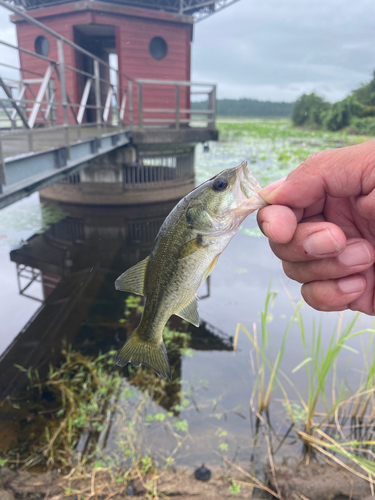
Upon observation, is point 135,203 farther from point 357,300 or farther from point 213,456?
point 357,300

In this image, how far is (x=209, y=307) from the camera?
534cm

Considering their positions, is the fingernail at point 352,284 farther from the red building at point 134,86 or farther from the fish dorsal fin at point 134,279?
the red building at point 134,86

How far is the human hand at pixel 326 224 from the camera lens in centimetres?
114

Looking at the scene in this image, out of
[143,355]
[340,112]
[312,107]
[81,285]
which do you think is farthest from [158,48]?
[312,107]

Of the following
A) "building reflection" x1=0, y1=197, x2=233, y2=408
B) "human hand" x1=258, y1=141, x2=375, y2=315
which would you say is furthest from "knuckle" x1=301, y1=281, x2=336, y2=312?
"building reflection" x1=0, y1=197, x2=233, y2=408

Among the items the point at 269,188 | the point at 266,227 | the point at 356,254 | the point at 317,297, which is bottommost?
the point at 317,297

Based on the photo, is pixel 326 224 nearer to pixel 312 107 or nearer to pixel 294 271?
pixel 294 271

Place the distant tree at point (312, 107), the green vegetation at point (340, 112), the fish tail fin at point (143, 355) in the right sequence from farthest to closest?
the distant tree at point (312, 107) → the green vegetation at point (340, 112) → the fish tail fin at point (143, 355)

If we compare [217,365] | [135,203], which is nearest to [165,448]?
[217,365]

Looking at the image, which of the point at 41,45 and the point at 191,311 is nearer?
the point at 191,311

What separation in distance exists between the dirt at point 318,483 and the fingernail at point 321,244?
88.4 inches

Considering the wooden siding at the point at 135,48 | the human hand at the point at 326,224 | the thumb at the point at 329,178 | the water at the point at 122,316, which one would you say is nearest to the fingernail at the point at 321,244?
the human hand at the point at 326,224

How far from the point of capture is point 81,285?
6.11 m

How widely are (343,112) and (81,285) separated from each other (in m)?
20.1
